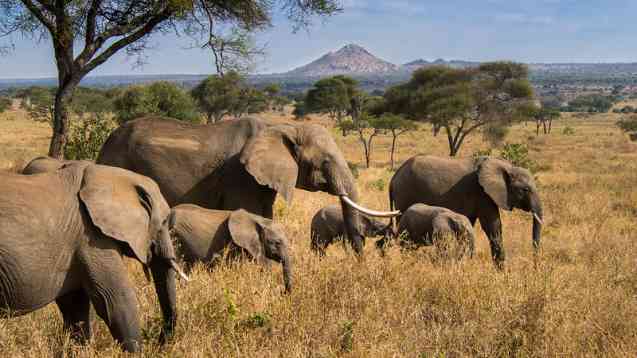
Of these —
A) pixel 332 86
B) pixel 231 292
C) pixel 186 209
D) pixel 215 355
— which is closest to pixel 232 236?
pixel 186 209

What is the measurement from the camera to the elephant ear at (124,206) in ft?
12.6

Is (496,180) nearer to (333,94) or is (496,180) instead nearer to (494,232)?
(494,232)

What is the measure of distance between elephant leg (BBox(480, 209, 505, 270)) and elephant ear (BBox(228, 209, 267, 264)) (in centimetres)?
314

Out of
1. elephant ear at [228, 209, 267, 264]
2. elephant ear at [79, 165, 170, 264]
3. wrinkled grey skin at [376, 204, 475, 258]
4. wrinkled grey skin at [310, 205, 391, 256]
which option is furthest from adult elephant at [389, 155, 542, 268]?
elephant ear at [79, 165, 170, 264]

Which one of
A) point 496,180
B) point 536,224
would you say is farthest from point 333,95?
point 536,224

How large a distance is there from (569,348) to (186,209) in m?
3.89

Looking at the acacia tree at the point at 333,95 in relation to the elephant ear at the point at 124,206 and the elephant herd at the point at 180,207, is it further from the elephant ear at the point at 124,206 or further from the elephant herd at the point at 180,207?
the elephant ear at the point at 124,206

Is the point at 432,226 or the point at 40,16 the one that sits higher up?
the point at 40,16

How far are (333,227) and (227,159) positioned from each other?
114 inches

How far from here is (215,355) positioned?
13.9ft

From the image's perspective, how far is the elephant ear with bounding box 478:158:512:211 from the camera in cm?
901

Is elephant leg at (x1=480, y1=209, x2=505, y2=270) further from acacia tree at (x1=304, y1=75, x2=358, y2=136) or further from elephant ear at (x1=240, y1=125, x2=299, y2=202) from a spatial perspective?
acacia tree at (x1=304, y1=75, x2=358, y2=136)

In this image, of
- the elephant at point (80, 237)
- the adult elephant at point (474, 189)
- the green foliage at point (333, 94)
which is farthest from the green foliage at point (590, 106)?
the elephant at point (80, 237)

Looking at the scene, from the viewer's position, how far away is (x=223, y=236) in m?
7.00
